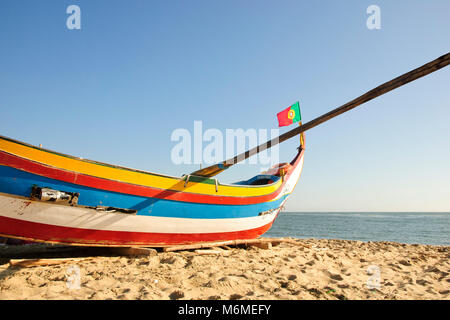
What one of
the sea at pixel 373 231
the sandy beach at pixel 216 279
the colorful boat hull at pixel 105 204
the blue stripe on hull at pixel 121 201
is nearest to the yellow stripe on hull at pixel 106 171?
the colorful boat hull at pixel 105 204

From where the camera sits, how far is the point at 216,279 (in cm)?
347

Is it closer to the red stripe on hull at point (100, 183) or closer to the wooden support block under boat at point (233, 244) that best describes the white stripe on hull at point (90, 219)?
the wooden support block under boat at point (233, 244)

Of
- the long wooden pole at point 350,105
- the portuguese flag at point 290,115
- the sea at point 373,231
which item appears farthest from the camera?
the sea at point 373,231

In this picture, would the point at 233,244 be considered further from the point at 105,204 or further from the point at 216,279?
the point at 105,204

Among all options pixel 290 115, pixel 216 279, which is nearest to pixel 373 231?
pixel 290 115

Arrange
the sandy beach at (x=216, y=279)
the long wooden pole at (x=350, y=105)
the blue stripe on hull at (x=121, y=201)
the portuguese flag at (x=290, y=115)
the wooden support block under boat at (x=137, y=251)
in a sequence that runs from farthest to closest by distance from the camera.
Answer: the portuguese flag at (x=290, y=115) → the wooden support block under boat at (x=137, y=251) → the long wooden pole at (x=350, y=105) → the blue stripe on hull at (x=121, y=201) → the sandy beach at (x=216, y=279)

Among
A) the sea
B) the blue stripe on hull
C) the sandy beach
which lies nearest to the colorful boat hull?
the blue stripe on hull

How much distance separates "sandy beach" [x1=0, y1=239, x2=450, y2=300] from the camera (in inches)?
115

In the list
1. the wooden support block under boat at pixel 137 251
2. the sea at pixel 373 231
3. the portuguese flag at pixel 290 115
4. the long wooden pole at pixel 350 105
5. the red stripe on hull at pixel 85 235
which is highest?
the portuguese flag at pixel 290 115

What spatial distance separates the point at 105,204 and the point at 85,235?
643mm

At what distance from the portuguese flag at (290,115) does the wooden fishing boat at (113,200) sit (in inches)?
162

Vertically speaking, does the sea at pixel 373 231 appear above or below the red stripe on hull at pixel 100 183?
below

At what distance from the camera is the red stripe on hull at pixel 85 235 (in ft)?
12.4
